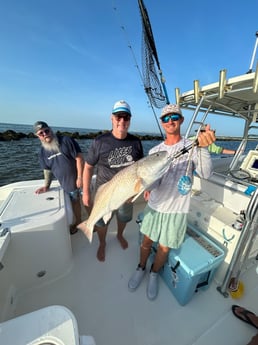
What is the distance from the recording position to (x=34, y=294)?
6.44ft

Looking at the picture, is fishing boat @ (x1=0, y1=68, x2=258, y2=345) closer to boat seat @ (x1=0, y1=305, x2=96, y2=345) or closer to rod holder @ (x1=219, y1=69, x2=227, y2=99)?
rod holder @ (x1=219, y1=69, x2=227, y2=99)

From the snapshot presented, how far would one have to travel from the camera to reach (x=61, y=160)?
105 inches

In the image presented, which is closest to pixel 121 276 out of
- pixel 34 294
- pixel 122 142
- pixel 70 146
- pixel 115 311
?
pixel 115 311

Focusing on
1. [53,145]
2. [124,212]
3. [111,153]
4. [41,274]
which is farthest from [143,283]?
[53,145]

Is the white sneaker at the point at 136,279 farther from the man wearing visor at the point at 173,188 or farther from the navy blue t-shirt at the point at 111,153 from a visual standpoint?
the navy blue t-shirt at the point at 111,153

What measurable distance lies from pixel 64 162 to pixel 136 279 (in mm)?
2031

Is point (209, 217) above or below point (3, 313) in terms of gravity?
above

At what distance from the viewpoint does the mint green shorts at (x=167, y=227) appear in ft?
5.80

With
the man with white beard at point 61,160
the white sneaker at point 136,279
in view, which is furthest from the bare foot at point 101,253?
the man with white beard at point 61,160

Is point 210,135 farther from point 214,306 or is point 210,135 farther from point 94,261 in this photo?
point 94,261

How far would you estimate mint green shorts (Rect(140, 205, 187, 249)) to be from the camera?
1767 millimetres

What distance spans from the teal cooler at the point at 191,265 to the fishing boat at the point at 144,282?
0.03 feet

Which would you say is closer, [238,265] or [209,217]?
[238,265]

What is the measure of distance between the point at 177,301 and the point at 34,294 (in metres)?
1.74
